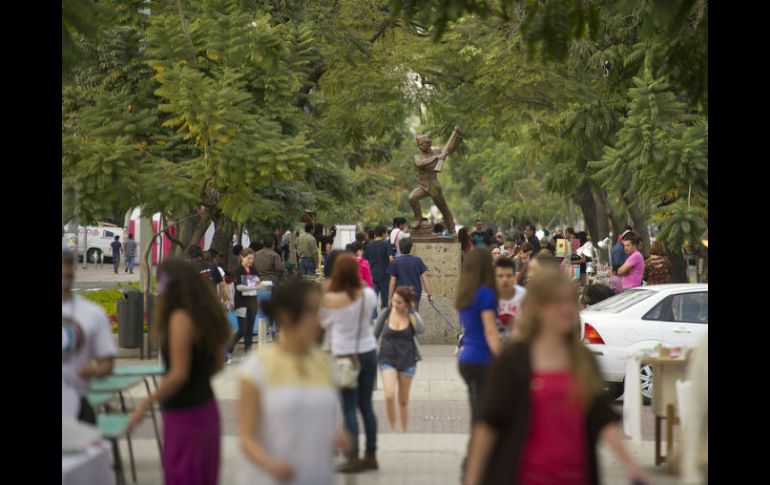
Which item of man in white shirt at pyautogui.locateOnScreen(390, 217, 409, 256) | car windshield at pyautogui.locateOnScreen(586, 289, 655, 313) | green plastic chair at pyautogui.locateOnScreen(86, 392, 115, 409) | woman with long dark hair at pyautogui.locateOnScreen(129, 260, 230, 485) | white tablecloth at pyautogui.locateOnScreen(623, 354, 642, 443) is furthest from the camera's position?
man in white shirt at pyautogui.locateOnScreen(390, 217, 409, 256)

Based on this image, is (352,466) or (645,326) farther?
(645,326)

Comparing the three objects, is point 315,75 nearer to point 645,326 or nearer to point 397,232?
point 397,232

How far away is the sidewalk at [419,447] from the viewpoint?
10039 millimetres

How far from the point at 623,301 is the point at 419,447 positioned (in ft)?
13.8

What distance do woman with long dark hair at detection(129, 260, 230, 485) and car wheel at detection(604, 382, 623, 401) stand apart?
776cm

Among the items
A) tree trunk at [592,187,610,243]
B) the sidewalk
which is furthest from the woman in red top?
tree trunk at [592,187,610,243]

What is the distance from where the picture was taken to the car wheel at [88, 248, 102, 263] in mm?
62984

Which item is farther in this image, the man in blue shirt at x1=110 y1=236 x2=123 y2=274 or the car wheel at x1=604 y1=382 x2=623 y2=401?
the man in blue shirt at x1=110 y1=236 x2=123 y2=274

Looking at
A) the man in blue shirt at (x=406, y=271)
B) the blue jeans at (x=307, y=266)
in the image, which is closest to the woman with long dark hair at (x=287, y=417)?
the man in blue shirt at (x=406, y=271)

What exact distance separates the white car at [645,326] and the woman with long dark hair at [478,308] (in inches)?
195

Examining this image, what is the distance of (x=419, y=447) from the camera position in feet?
37.3

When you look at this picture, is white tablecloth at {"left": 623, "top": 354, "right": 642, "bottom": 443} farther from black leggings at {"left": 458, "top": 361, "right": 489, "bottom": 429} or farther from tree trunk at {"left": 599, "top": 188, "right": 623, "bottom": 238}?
tree trunk at {"left": 599, "top": 188, "right": 623, "bottom": 238}

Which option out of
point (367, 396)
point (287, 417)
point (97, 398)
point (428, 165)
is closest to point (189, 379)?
point (287, 417)
